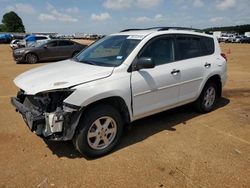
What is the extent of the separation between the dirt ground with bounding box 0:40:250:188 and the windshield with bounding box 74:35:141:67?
1.38 meters

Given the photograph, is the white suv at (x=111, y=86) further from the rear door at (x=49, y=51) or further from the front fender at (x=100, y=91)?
the rear door at (x=49, y=51)

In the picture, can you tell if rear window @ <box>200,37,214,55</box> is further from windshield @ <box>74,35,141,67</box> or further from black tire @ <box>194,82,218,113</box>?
windshield @ <box>74,35,141,67</box>

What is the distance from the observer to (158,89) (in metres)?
5.05

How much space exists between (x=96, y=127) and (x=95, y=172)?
0.66m

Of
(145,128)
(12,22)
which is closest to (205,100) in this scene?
(145,128)

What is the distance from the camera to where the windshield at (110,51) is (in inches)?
190

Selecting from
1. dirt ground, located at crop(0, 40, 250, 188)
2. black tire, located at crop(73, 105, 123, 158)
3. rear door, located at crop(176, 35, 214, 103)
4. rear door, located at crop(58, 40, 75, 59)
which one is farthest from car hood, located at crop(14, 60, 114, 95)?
rear door, located at crop(58, 40, 75, 59)

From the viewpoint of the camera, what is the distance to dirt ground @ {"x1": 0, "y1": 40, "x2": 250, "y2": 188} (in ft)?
12.4

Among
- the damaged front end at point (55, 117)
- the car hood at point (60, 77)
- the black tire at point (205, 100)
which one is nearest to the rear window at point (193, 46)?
the black tire at point (205, 100)

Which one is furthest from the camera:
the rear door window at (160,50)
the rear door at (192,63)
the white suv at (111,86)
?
the rear door at (192,63)

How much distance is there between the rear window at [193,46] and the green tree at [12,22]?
12378cm

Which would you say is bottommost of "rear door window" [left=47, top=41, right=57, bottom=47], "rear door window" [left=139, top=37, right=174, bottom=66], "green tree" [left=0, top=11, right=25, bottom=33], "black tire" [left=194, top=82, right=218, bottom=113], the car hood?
"black tire" [left=194, top=82, right=218, bottom=113]

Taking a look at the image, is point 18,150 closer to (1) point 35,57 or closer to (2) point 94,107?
(2) point 94,107

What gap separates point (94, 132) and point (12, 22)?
12858 centimetres
